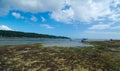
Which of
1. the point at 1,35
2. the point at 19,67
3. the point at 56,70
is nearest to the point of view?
the point at 56,70

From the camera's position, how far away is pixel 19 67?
21094mm

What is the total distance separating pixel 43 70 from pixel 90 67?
20.8 ft

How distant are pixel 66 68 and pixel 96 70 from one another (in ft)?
12.5

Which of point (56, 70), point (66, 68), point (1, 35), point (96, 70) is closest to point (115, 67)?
point (96, 70)

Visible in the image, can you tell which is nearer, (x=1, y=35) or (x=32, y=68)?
(x=32, y=68)

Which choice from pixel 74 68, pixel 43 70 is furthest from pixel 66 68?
pixel 43 70

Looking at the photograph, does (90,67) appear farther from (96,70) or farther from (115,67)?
(115,67)

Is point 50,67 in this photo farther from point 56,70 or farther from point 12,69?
point 12,69

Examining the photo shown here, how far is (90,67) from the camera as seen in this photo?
70.2 ft

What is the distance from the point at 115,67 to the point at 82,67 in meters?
4.41

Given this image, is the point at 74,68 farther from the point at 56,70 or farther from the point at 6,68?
the point at 6,68

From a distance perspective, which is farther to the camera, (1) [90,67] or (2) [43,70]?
(1) [90,67]

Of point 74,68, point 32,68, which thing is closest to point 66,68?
point 74,68

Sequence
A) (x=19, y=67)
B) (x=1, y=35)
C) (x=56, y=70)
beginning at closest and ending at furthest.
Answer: (x=56, y=70) < (x=19, y=67) < (x=1, y=35)
